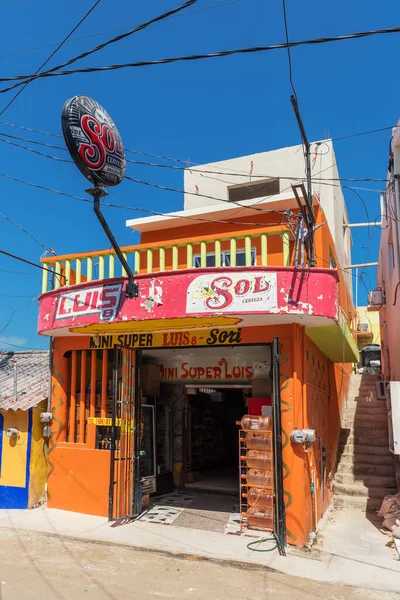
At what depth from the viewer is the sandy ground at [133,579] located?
5797mm

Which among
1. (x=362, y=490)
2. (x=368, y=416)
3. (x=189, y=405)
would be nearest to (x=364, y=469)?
(x=362, y=490)

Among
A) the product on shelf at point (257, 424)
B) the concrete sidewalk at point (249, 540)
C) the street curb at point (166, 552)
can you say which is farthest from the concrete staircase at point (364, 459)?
the street curb at point (166, 552)

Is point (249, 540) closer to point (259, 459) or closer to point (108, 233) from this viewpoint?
point (259, 459)

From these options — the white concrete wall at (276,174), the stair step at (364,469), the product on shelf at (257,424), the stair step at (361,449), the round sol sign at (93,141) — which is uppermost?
the white concrete wall at (276,174)

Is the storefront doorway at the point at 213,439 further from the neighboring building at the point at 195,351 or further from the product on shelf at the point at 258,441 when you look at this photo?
the product on shelf at the point at 258,441

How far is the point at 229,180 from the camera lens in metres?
14.2

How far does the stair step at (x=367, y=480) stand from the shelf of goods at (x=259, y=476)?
13.2 ft

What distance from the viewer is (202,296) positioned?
790 cm

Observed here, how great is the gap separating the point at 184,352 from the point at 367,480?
212 inches

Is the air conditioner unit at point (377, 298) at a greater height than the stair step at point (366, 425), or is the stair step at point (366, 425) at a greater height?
the air conditioner unit at point (377, 298)

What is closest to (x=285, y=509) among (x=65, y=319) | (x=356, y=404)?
(x=65, y=319)

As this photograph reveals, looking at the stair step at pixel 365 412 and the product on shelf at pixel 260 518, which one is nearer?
the product on shelf at pixel 260 518

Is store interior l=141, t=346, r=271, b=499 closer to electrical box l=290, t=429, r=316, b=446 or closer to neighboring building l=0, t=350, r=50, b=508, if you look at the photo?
electrical box l=290, t=429, r=316, b=446

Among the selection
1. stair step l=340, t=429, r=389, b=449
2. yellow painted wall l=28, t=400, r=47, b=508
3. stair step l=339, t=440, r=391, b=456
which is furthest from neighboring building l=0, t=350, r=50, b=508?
stair step l=340, t=429, r=389, b=449
